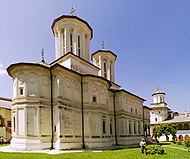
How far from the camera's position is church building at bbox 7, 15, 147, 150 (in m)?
18.0

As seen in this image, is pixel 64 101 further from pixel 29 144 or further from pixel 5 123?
pixel 5 123

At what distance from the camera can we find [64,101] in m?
19.4

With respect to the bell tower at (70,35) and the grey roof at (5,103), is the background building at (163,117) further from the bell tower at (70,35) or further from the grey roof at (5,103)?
the bell tower at (70,35)

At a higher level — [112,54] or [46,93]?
[112,54]

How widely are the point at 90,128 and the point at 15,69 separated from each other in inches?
374

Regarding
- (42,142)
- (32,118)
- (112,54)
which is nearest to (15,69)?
(32,118)

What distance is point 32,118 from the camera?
58.9 ft

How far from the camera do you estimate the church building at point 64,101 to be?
18016mm

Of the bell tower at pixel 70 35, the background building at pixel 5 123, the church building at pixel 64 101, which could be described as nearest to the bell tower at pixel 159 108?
the church building at pixel 64 101

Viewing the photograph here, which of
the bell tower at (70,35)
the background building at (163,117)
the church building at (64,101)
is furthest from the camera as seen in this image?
the background building at (163,117)

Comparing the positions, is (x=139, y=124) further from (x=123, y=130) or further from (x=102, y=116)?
(x=102, y=116)

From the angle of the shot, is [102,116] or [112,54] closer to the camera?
[102,116]

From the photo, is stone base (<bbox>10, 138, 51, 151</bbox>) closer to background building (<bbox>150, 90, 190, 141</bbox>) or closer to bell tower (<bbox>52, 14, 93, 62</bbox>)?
bell tower (<bbox>52, 14, 93, 62</bbox>)

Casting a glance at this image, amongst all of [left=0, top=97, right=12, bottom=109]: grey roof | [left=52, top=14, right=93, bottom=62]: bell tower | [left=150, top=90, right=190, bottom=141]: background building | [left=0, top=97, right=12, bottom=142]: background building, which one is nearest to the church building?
[left=52, top=14, right=93, bottom=62]: bell tower
